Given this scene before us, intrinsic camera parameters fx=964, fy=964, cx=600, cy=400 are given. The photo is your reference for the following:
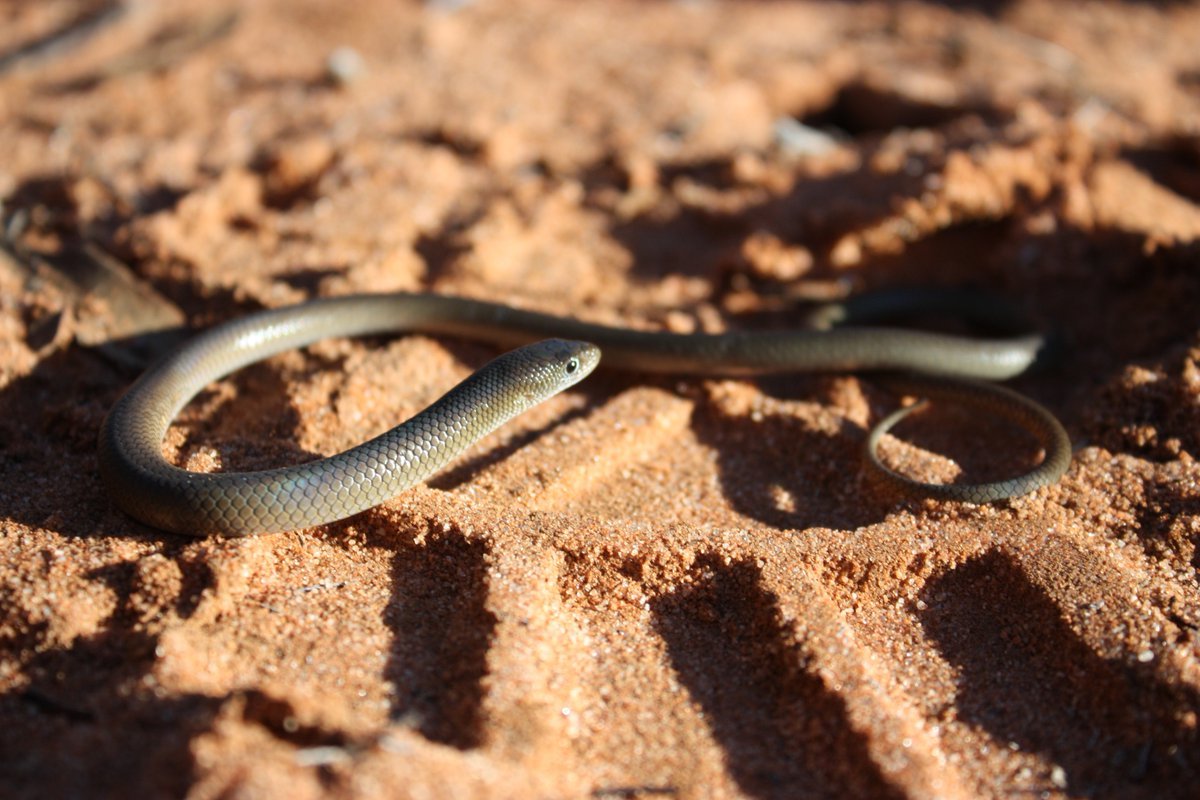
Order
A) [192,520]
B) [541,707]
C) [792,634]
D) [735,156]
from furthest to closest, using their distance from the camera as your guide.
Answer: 1. [735,156]
2. [192,520]
3. [792,634]
4. [541,707]

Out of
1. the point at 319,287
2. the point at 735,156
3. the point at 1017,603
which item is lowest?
the point at 1017,603

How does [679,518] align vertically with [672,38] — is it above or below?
below

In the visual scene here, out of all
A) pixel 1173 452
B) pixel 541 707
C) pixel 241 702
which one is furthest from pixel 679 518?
pixel 1173 452

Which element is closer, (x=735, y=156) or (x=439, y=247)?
(x=439, y=247)

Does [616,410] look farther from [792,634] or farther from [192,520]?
[192,520]

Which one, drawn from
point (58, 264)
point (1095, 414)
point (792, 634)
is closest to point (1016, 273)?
point (1095, 414)

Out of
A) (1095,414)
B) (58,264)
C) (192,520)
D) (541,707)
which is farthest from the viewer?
(58,264)
